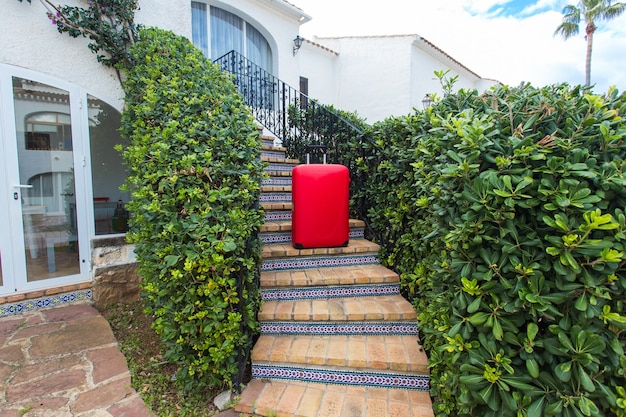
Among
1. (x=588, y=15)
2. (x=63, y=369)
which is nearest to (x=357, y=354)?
(x=63, y=369)

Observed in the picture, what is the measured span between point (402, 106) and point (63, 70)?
8.76m

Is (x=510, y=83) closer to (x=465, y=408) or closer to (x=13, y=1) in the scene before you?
(x=465, y=408)

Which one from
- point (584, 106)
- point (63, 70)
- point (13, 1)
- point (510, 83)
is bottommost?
point (584, 106)

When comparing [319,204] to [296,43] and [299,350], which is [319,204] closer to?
[299,350]

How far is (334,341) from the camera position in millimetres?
2301

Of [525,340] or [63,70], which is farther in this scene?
[63,70]

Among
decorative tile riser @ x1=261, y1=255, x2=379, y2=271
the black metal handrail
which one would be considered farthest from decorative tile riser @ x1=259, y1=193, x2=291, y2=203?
decorative tile riser @ x1=261, y1=255, x2=379, y2=271

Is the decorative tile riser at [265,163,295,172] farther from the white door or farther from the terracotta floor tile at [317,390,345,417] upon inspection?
the terracotta floor tile at [317,390,345,417]

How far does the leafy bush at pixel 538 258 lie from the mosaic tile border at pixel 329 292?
111 cm

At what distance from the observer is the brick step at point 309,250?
2.95 meters

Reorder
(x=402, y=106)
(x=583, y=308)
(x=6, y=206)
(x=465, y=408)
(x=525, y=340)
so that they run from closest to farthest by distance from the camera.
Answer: (x=583, y=308) → (x=525, y=340) → (x=465, y=408) → (x=6, y=206) → (x=402, y=106)

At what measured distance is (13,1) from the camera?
289 cm

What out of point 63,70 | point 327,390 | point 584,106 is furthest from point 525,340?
point 63,70

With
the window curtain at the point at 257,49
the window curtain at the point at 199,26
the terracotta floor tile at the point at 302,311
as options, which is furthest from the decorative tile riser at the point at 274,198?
the window curtain at the point at 257,49
